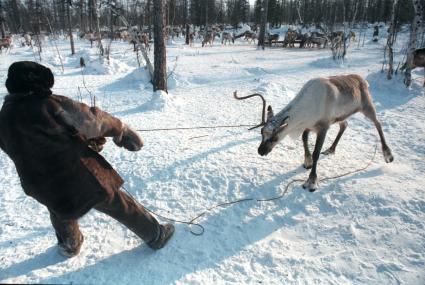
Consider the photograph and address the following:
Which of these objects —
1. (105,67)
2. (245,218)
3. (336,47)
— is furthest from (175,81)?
(336,47)

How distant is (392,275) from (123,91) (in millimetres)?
7629

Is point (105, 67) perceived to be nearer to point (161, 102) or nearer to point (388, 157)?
point (161, 102)

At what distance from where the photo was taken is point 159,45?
752cm

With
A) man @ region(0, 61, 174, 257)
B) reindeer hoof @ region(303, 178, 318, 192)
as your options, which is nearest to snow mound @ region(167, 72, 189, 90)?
reindeer hoof @ region(303, 178, 318, 192)

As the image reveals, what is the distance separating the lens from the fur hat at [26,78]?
1.95m

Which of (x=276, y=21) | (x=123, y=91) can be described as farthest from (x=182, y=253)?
(x=276, y=21)

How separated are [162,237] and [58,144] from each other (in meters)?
1.24

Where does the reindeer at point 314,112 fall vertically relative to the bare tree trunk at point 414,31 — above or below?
below

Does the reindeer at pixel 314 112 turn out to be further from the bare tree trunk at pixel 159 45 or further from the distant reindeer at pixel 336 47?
the distant reindeer at pixel 336 47

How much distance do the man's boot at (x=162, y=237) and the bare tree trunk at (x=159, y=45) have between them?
214 inches

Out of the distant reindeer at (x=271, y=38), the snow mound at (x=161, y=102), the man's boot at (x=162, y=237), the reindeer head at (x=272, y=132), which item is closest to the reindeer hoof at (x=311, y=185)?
the reindeer head at (x=272, y=132)

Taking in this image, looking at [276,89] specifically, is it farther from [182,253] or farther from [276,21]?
[276,21]

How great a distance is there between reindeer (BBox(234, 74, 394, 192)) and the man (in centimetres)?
164

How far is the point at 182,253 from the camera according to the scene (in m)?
2.86
